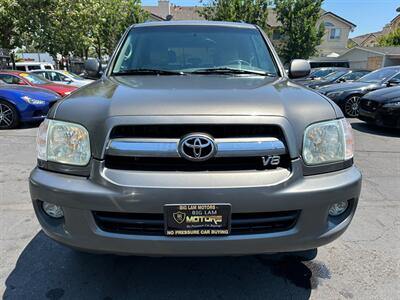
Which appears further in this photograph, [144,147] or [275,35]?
[275,35]

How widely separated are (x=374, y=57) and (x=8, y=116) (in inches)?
1265

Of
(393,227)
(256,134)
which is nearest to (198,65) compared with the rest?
(256,134)

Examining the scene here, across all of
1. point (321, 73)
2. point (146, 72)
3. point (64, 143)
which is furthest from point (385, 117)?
point (321, 73)

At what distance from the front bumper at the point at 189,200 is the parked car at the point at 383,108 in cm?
642

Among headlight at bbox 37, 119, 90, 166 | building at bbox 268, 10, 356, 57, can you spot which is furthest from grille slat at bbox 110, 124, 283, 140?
building at bbox 268, 10, 356, 57

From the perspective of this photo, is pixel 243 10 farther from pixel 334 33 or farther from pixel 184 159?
pixel 184 159

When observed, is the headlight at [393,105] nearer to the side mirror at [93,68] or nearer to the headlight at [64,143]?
the side mirror at [93,68]

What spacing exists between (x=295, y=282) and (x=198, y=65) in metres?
1.90

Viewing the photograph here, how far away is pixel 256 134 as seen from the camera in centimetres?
196

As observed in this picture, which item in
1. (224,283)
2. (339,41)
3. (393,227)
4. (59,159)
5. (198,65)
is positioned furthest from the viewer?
(339,41)

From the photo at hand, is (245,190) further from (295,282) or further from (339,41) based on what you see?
(339,41)

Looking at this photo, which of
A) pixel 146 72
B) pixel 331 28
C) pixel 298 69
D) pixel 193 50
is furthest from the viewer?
pixel 331 28

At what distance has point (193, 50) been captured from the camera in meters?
3.21

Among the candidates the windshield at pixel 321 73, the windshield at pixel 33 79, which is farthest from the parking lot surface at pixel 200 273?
the windshield at pixel 321 73
